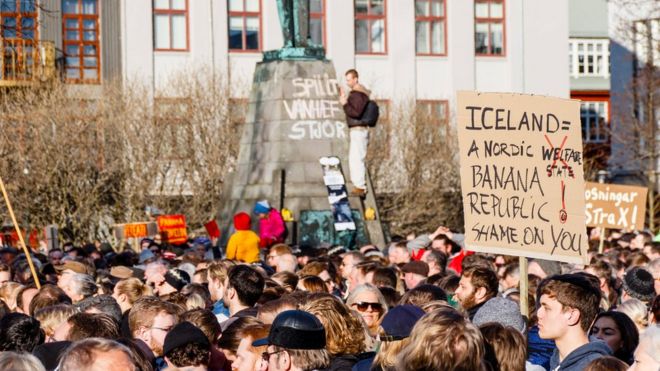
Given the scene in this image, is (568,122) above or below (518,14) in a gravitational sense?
below

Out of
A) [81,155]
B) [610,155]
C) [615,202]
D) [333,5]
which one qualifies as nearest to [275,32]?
[333,5]

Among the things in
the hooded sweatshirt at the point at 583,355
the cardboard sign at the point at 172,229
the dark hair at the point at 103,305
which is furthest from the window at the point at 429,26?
the hooded sweatshirt at the point at 583,355

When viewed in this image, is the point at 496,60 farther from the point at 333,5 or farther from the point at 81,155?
the point at 81,155

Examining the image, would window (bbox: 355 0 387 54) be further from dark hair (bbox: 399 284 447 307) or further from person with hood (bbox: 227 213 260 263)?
dark hair (bbox: 399 284 447 307)

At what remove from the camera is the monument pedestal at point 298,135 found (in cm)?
2605

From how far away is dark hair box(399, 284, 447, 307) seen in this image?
1009cm

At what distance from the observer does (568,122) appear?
10.3m

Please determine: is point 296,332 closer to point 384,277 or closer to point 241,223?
point 384,277

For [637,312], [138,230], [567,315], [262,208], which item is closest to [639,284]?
[637,312]

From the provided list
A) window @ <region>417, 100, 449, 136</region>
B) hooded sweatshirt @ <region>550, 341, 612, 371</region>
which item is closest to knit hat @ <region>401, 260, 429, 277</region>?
hooded sweatshirt @ <region>550, 341, 612, 371</region>

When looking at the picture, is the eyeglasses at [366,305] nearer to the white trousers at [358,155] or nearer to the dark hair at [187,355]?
the dark hair at [187,355]

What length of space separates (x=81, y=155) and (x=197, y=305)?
1220 inches

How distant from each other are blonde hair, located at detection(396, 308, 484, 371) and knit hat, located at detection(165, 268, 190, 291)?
20.7 ft

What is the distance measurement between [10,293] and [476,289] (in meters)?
4.38
